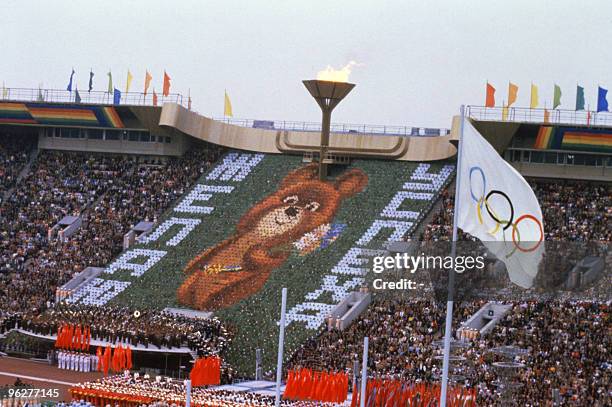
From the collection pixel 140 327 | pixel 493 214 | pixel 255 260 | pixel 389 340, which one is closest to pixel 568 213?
pixel 389 340

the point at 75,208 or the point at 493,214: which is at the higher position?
the point at 75,208

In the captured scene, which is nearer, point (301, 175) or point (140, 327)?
point (140, 327)

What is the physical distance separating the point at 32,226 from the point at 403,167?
63.5ft

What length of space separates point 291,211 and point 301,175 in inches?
129

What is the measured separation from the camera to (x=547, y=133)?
60156 mm

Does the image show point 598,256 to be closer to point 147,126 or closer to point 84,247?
point 84,247

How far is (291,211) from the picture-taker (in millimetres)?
64000

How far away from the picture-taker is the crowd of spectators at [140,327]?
51.2 meters

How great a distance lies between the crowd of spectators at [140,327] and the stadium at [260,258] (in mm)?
110

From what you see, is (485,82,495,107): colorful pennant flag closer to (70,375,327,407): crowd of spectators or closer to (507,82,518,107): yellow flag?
(507,82,518,107): yellow flag

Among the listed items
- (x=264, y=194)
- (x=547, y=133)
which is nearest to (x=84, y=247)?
(x=264, y=194)

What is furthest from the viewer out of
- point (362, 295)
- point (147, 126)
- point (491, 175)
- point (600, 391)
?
point (147, 126)

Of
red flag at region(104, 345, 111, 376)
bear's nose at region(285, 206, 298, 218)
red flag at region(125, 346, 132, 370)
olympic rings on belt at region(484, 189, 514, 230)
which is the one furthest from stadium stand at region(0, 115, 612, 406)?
olympic rings on belt at region(484, 189, 514, 230)

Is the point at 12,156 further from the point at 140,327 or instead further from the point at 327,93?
the point at 140,327
